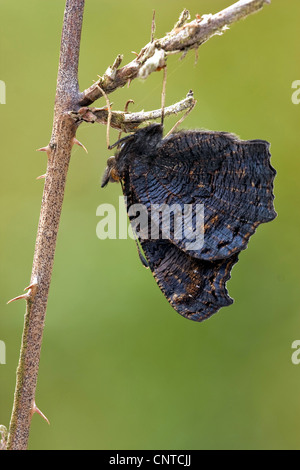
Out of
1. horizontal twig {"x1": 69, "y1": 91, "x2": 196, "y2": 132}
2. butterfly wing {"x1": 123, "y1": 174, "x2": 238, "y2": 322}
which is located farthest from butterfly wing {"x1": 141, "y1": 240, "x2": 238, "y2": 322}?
horizontal twig {"x1": 69, "y1": 91, "x2": 196, "y2": 132}

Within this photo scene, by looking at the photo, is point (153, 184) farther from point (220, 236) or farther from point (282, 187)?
point (282, 187)

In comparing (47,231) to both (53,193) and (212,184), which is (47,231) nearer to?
(53,193)

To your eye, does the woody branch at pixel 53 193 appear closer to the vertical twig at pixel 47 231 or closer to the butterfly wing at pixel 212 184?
the vertical twig at pixel 47 231

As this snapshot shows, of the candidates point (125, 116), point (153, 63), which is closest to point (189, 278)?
point (125, 116)

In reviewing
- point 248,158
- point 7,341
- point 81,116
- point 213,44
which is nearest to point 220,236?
point 248,158

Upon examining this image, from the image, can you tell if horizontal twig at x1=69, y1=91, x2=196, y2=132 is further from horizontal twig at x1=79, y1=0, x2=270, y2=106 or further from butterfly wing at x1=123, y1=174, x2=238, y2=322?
butterfly wing at x1=123, y1=174, x2=238, y2=322

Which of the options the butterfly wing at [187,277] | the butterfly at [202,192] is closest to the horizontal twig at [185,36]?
the butterfly at [202,192]

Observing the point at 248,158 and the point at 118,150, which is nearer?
the point at 248,158
